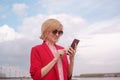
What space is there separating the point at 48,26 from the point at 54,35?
5.3 inches

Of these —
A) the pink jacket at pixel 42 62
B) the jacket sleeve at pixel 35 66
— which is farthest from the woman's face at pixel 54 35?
the jacket sleeve at pixel 35 66

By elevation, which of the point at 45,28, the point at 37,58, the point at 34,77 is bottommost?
the point at 34,77

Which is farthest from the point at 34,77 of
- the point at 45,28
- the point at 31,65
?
the point at 45,28

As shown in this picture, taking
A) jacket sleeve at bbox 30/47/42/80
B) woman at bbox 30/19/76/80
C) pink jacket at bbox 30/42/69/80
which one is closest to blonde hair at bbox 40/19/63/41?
woman at bbox 30/19/76/80

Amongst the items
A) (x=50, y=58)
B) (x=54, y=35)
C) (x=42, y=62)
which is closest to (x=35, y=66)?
(x=42, y=62)

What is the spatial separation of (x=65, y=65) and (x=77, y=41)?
1.13ft

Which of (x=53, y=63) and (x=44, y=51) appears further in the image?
(x=44, y=51)

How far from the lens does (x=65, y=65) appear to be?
370 centimetres

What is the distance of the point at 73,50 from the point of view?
142 inches

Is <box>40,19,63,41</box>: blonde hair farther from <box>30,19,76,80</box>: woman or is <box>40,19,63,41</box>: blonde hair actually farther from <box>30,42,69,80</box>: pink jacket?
<box>30,42,69,80</box>: pink jacket

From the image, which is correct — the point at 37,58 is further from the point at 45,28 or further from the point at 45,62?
the point at 45,28

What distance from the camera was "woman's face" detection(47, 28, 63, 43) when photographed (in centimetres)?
365

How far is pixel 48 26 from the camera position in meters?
3.69

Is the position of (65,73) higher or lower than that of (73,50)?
lower
